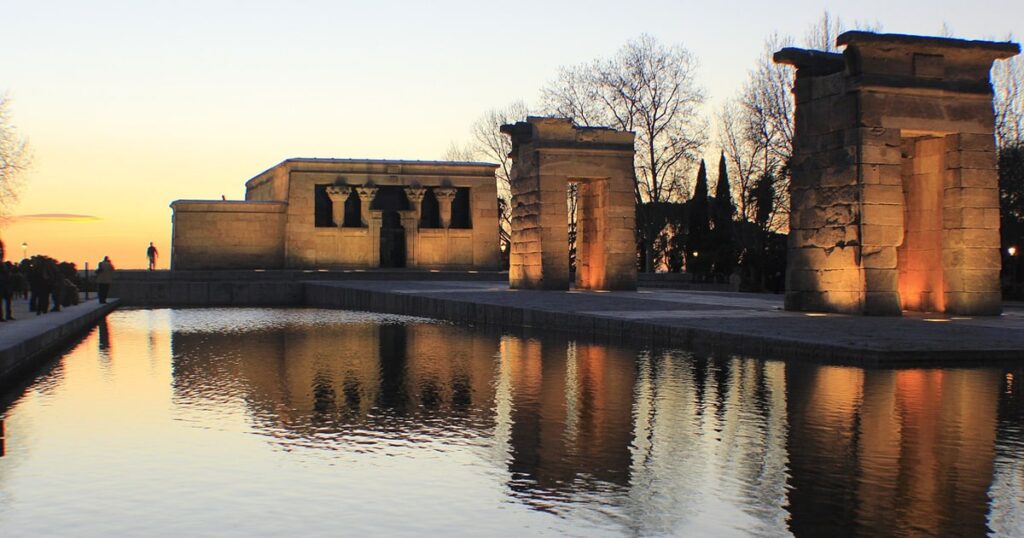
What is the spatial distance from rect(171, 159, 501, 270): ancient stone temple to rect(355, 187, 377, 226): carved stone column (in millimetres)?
46

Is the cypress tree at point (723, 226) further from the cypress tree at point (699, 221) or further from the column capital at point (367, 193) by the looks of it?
the column capital at point (367, 193)

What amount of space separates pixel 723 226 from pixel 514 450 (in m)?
54.7

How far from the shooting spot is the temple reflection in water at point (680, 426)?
5.86 meters

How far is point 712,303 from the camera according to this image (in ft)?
79.4

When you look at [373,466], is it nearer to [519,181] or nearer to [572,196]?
[519,181]

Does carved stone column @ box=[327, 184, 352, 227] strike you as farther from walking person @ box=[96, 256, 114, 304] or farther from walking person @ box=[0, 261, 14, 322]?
walking person @ box=[0, 261, 14, 322]

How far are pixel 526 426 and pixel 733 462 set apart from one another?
6.73 feet

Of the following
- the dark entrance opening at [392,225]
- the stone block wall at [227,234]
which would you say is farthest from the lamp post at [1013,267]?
the stone block wall at [227,234]

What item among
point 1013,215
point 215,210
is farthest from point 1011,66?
point 215,210

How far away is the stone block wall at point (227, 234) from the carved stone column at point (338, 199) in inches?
89.2

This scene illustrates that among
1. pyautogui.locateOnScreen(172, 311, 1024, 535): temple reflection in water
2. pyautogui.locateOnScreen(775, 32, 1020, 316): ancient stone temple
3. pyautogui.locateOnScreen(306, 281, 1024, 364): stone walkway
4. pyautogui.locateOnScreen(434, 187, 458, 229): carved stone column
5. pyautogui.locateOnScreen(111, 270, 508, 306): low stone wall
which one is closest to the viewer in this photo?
pyautogui.locateOnScreen(172, 311, 1024, 535): temple reflection in water

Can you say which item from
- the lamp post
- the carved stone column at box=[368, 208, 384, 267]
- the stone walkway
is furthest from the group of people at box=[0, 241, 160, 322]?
the lamp post

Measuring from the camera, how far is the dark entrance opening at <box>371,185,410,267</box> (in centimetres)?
5066

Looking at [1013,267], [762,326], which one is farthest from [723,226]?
[762,326]
